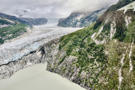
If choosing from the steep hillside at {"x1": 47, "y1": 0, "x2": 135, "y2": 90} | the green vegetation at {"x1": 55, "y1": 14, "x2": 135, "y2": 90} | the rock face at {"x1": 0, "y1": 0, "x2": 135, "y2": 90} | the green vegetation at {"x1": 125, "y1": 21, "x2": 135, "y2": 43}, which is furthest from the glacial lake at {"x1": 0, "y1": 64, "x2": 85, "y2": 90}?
the green vegetation at {"x1": 125, "y1": 21, "x2": 135, "y2": 43}

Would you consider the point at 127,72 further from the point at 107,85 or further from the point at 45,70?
the point at 45,70

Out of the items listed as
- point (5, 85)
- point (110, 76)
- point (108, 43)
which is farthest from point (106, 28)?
point (5, 85)

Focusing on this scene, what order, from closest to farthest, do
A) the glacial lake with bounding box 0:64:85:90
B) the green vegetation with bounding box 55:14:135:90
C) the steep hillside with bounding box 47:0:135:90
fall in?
the green vegetation with bounding box 55:14:135:90, the steep hillside with bounding box 47:0:135:90, the glacial lake with bounding box 0:64:85:90

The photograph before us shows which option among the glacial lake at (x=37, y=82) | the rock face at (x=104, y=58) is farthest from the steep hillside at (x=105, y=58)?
the glacial lake at (x=37, y=82)

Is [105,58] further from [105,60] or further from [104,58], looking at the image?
[105,60]

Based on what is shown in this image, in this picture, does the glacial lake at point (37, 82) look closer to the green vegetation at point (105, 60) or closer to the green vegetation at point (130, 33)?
the green vegetation at point (105, 60)

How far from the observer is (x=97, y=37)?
178375mm

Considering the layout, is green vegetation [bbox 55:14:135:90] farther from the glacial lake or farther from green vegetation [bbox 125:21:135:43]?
the glacial lake

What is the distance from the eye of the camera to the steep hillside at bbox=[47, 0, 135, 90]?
12125cm

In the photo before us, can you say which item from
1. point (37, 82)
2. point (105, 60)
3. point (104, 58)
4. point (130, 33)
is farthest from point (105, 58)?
point (37, 82)

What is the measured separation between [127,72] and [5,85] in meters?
118

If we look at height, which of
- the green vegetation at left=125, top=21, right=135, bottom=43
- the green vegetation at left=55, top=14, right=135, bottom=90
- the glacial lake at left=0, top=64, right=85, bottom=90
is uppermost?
the green vegetation at left=125, top=21, right=135, bottom=43

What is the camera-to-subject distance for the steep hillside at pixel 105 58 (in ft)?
398

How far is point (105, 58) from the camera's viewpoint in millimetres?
142500
